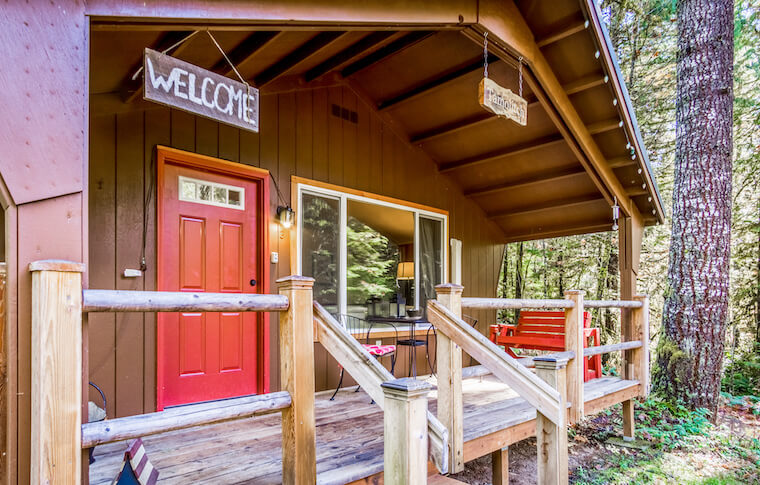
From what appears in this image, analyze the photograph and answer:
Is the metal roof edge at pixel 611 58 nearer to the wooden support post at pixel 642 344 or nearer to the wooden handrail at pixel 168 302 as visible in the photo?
the wooden support post at pixel 642 344

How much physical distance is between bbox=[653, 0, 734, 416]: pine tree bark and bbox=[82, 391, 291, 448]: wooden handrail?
5.14m

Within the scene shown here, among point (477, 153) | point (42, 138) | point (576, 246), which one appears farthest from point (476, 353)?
point (576, 246)

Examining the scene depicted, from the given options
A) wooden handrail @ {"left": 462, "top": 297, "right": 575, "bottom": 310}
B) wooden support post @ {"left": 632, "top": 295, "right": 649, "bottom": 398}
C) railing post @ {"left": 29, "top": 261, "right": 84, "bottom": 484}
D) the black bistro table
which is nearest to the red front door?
the black bistro table

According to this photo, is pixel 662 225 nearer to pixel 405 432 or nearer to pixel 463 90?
pixel 463 90

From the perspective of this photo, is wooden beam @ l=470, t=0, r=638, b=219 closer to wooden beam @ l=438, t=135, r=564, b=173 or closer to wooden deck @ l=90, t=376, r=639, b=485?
wooden beam @ l=438, t=135, r=564, b=173

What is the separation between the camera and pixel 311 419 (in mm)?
1974

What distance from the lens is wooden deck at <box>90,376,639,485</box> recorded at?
2.26m

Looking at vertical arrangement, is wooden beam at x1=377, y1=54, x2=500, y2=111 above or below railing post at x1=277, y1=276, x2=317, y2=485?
above

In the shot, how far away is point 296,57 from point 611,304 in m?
3.54

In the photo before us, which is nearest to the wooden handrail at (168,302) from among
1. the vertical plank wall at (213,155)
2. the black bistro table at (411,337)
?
the vertical plank wall at (213,155)

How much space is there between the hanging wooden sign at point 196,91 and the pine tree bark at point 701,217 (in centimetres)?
516

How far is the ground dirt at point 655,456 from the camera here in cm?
413

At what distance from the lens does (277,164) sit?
4.16 m

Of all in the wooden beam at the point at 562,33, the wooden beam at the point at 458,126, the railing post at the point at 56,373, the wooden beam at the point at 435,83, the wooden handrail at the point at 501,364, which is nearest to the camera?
the railing post at the point at 56,373
